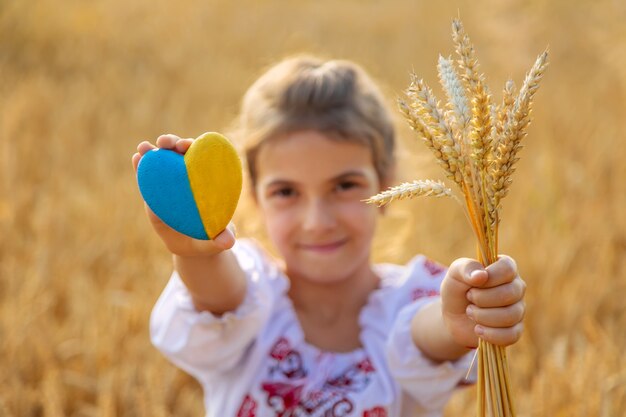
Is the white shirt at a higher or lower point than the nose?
lower

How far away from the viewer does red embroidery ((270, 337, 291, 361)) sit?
71.2 inches

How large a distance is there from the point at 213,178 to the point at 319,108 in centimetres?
75

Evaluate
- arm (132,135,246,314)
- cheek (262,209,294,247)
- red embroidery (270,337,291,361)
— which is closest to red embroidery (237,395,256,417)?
red embroidery (270,337,291,361)

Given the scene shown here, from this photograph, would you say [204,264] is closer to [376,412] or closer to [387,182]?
[376,412]

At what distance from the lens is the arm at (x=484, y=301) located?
1033 mm

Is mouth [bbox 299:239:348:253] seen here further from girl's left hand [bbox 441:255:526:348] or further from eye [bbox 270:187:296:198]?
girl's left hand [bbox 441:255:526:348]

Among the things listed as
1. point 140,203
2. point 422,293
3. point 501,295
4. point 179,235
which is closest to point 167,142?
point 179,235

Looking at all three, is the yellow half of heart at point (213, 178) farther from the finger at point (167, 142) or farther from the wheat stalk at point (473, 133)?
the wheat stalk at point (473, 133)

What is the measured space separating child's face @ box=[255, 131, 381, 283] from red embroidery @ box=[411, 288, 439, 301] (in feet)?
0.56

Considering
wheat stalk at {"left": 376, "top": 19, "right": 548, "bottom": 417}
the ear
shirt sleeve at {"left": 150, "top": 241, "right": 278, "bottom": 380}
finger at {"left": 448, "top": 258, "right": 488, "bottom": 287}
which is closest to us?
wheat stalk at {"left": 376, "top": 19, "right": 548, "bottom": 417}

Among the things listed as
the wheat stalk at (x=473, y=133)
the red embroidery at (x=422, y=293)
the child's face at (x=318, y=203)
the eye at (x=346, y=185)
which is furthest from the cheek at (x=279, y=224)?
the wheat stalk at (x=473, y=133)

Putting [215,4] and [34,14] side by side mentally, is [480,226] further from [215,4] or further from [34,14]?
[215,4]

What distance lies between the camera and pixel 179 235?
1298 millimetres

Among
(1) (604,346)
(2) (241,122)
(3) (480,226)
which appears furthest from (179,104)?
(3) (480,226)
